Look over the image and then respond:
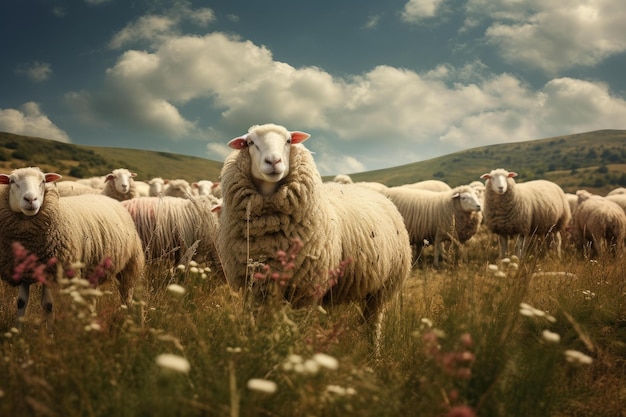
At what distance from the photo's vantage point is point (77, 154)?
2904 inches

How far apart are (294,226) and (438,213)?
8.40 metres

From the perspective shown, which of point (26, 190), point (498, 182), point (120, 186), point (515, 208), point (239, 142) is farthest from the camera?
point (515, 208)

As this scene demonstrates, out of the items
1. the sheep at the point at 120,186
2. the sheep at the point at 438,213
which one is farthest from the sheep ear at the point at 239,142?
the sheep at the point at 438,213

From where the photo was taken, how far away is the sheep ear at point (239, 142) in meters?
3.52

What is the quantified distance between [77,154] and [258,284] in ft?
278

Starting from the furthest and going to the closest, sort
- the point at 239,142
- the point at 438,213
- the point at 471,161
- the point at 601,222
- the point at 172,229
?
the point at 471,161
the point at 438,213
the point at 601,222
the point at 172,229
the point at 239,142

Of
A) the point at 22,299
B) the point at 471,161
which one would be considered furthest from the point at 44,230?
the point at 471,161

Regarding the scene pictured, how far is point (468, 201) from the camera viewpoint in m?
10.1

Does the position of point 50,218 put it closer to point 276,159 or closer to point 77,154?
point 276,159

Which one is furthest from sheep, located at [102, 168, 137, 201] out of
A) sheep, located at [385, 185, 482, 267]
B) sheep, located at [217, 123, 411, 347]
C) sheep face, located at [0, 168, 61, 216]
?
sheep, located at [385, 185, 482, 267]

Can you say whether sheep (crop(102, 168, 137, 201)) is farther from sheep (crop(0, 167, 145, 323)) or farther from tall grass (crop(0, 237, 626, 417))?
tall grass (crop(0, 237, 626, 417))

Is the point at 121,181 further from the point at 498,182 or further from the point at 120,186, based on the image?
the point at 498,182

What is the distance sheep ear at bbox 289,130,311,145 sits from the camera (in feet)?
11.9

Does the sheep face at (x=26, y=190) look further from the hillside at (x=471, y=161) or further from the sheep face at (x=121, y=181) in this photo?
the hillside at (x=471, y=161)
